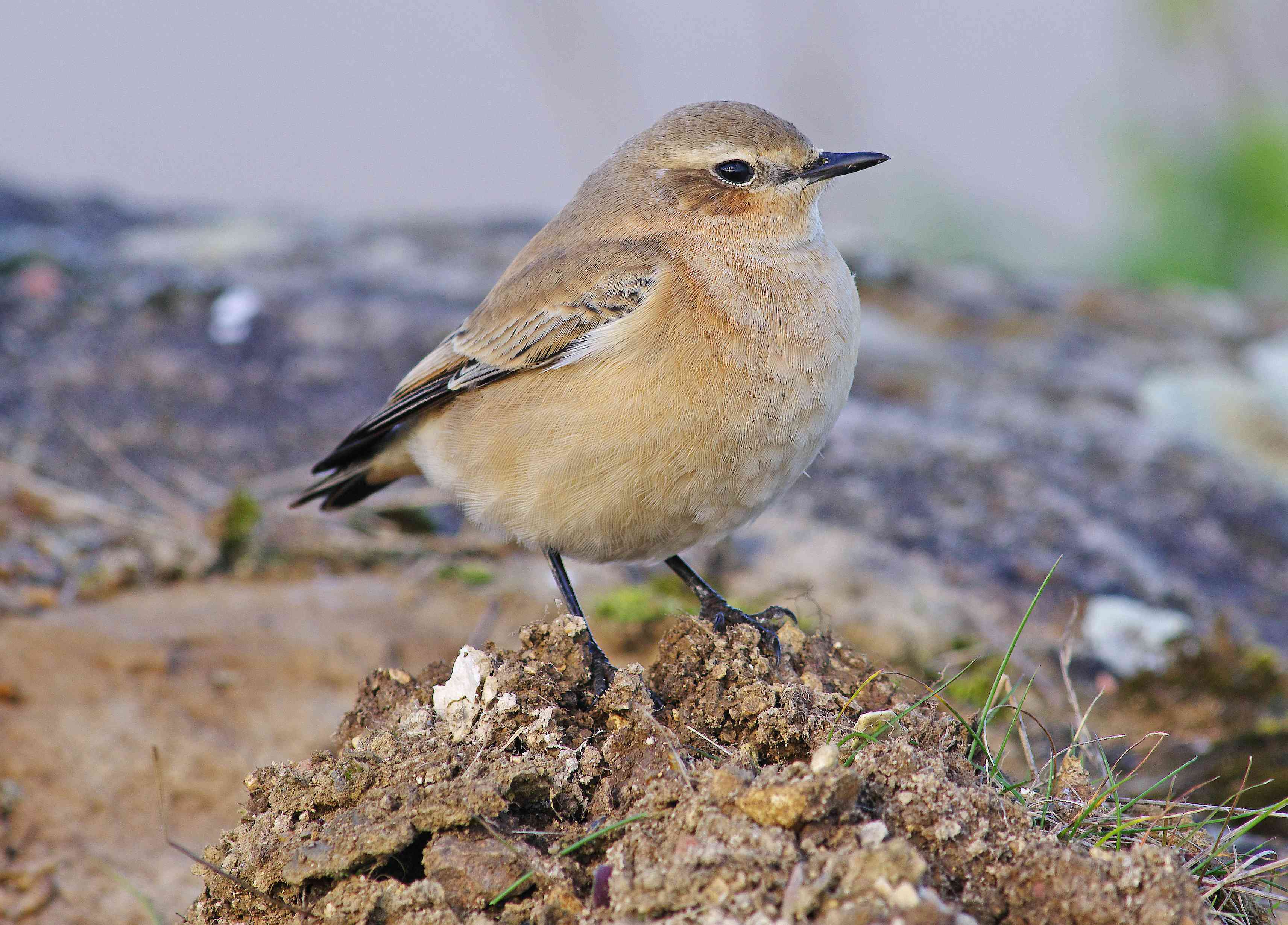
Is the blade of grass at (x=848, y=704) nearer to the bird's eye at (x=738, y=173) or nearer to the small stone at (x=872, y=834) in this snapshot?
the small stone at (x=872, y=834)

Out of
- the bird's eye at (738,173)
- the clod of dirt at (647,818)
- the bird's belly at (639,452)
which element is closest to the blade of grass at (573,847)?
the clod of dirt at (647,818)

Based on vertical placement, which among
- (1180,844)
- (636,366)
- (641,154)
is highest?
(641,154)

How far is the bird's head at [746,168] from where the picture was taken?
187 inches

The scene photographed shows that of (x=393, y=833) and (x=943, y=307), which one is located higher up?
(x=393, y=833)

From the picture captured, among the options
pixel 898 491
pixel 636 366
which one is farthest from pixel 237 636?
pixel 898 491

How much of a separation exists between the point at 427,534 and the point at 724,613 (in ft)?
7.61

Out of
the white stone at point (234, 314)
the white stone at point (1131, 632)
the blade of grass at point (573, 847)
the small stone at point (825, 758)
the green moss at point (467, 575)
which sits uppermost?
the small stone at point (825, 758)

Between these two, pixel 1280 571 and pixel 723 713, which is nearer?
pixel 723 713

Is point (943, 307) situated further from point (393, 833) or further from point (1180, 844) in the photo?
point (393, 833)

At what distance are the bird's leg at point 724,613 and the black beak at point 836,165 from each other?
1697mm

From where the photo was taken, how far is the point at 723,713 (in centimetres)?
314

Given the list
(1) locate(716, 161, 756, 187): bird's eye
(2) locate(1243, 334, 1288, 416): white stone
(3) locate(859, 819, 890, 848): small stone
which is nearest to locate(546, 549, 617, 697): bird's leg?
(3) locate(859, 819, 890, 848): small stone

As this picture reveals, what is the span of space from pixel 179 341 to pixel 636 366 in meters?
4.58

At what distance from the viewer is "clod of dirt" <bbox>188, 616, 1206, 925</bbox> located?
2422 millimetres
